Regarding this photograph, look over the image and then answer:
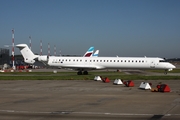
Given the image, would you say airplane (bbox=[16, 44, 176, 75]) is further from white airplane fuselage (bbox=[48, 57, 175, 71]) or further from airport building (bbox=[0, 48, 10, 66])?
airport building (bbox=[0, 48, 10, 66])

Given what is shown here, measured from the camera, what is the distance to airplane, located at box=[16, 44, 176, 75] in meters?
47.2

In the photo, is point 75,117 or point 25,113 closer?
point 75,117

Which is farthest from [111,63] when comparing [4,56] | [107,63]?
[4,56]

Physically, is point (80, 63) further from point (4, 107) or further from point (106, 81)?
point (4, 107)

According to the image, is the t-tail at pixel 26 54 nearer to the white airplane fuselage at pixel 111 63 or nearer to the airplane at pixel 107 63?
the airplane at pixel 107 63

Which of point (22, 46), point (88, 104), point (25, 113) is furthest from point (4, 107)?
point (22, 46)

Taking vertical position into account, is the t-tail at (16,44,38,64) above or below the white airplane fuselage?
above

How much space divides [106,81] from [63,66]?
20.9 m

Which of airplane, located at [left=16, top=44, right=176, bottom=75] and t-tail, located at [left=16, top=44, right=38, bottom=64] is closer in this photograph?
airplane, located at [left=16, top=44, right=176, bottom=75]

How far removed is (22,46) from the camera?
5094cm

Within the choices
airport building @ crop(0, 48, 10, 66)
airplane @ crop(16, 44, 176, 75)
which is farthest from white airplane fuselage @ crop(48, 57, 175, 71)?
airport building @ crop(0, 48, 10, 66)

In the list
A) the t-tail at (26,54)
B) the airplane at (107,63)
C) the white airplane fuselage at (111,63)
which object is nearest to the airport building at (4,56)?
the t-tail at (26,54)

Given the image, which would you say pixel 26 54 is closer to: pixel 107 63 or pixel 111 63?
pixel 107 63

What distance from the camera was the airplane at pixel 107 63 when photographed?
155 feet
